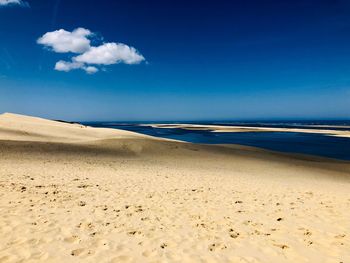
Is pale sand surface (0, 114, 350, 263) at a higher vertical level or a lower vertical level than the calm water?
higher

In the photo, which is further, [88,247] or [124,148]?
[124,148]

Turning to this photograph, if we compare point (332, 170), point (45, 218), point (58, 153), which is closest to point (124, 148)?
point (58, 153)

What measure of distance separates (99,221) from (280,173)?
16.2 m

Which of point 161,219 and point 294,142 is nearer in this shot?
point 161,219

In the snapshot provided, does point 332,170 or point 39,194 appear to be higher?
point 39,194

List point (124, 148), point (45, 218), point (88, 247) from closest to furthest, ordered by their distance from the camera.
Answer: point (88, 247) < point (45, 218) < point (124, 148)

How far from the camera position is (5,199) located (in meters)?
9.61

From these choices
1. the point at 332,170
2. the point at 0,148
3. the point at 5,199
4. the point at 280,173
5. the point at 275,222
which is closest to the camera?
the point at 275,222

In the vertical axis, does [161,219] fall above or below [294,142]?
above

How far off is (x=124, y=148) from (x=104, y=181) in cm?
1563

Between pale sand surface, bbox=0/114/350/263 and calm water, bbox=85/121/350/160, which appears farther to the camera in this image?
calm water, bbox=85/121/350/160

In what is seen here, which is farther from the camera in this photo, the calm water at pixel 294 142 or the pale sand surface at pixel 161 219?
the calm water at pixel 294 142

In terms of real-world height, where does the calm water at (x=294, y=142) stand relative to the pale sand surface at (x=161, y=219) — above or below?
below

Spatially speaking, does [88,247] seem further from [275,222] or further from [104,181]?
[104,181]
